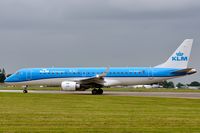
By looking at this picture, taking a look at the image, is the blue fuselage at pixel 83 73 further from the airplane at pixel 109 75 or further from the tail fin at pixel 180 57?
the tail fin at pixel 180 57

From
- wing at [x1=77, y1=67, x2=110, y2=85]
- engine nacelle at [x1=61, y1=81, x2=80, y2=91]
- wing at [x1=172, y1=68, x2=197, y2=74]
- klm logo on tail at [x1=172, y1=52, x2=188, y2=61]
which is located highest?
klm logo on tail at [x1=172, y1=52, x2=188, y2=61]

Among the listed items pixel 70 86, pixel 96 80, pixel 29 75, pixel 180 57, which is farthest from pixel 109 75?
pixel 29 75

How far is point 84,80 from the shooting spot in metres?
46.0

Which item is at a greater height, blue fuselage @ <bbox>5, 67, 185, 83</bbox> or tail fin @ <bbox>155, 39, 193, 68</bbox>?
tail fin @ <bbox>155, 39, 193, 68</bbox>

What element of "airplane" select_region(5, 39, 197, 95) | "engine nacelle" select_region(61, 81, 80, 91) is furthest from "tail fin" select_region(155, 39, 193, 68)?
"engine nacelle" select_region(61, 81, 80, 91)

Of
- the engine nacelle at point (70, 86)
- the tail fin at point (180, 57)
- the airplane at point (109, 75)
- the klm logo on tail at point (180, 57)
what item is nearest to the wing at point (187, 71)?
the airplane at point (109, 75)

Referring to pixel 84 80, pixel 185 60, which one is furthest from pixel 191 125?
pixel 185 60

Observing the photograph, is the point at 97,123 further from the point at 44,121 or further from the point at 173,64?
the point at 173,64

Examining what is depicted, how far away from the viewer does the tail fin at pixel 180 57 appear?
159ft

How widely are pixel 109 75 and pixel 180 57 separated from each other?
7.81 meters

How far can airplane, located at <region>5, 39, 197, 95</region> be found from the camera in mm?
46719

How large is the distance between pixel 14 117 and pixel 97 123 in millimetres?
3876

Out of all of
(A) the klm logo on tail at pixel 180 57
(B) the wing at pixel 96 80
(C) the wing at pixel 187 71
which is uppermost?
(A) the klm logo on tail at pixel 180 57

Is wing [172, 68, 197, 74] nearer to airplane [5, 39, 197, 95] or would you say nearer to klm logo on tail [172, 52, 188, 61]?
airplane [5, 39, 197, 95]
